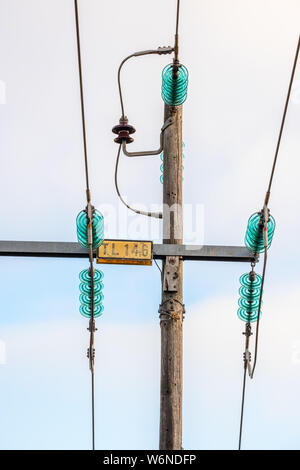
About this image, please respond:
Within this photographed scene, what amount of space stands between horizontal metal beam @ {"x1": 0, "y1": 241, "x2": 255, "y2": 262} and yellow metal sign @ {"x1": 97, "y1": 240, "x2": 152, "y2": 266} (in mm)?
126

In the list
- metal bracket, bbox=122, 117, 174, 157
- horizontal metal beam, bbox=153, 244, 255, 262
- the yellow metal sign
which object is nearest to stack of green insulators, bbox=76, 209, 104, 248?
the yellow metal sign

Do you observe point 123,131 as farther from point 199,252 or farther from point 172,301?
point 172,301

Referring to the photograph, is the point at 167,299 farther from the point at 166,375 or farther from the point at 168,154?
the point at 168,154

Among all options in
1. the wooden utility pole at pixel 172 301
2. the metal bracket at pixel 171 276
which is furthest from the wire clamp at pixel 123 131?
the metal bracket at pixel 171 276

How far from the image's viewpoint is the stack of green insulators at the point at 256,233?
6473 mm

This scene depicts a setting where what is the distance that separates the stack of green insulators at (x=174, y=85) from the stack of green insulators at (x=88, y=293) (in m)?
2.17

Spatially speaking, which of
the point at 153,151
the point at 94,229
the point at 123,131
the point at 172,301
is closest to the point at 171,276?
the point at 172,301

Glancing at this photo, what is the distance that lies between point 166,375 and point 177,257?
1.25m

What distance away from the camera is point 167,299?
259 inches

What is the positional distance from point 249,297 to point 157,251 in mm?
1341

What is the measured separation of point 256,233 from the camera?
649cm

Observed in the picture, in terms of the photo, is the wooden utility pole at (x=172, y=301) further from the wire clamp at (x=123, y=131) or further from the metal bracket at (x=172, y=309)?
the wire clamp at (x=123, y=131)

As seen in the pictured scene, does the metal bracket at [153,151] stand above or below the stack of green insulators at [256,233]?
above

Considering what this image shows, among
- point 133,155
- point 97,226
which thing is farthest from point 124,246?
point 133,155
